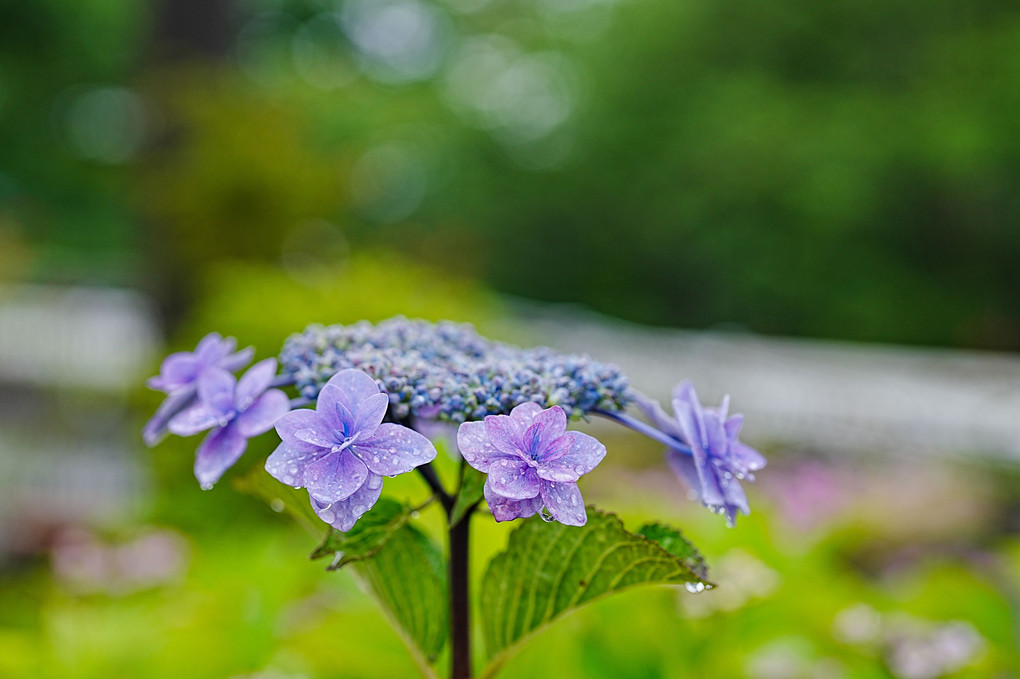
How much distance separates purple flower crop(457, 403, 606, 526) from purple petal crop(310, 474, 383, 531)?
0.08 meters

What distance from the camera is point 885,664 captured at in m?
1.22

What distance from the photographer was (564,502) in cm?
66

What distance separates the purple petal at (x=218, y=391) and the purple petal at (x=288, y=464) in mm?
167

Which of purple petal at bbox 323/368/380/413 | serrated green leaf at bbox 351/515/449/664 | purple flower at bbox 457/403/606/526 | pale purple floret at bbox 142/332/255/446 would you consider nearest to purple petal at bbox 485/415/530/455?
purple flower at bbox 457/403/606/526

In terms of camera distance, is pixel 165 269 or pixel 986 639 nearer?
pixel 986 639

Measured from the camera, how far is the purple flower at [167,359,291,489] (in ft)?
2.58

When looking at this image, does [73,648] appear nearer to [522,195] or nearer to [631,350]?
[631,350]

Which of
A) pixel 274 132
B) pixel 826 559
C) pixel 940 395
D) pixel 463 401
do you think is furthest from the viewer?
pixel 940 395

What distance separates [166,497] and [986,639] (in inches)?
120

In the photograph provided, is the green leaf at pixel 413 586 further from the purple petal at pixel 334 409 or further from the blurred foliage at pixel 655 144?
the blurred foliage at pixel 655 144

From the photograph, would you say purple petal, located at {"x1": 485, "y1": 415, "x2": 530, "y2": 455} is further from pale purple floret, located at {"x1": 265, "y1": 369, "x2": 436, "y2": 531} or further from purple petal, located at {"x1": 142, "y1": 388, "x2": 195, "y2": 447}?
purple petal, located at {"x1": 142, "y1": 388, "x2": 195, "y2": 447}

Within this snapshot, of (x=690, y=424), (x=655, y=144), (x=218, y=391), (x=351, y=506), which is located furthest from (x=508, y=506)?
(x=655, y=144)

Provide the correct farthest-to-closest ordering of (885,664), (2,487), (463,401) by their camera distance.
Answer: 1. (2,487)
2. (885,664)
3. (463,401)

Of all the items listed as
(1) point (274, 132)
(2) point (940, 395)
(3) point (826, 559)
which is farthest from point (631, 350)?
(3) point (826, 559)
